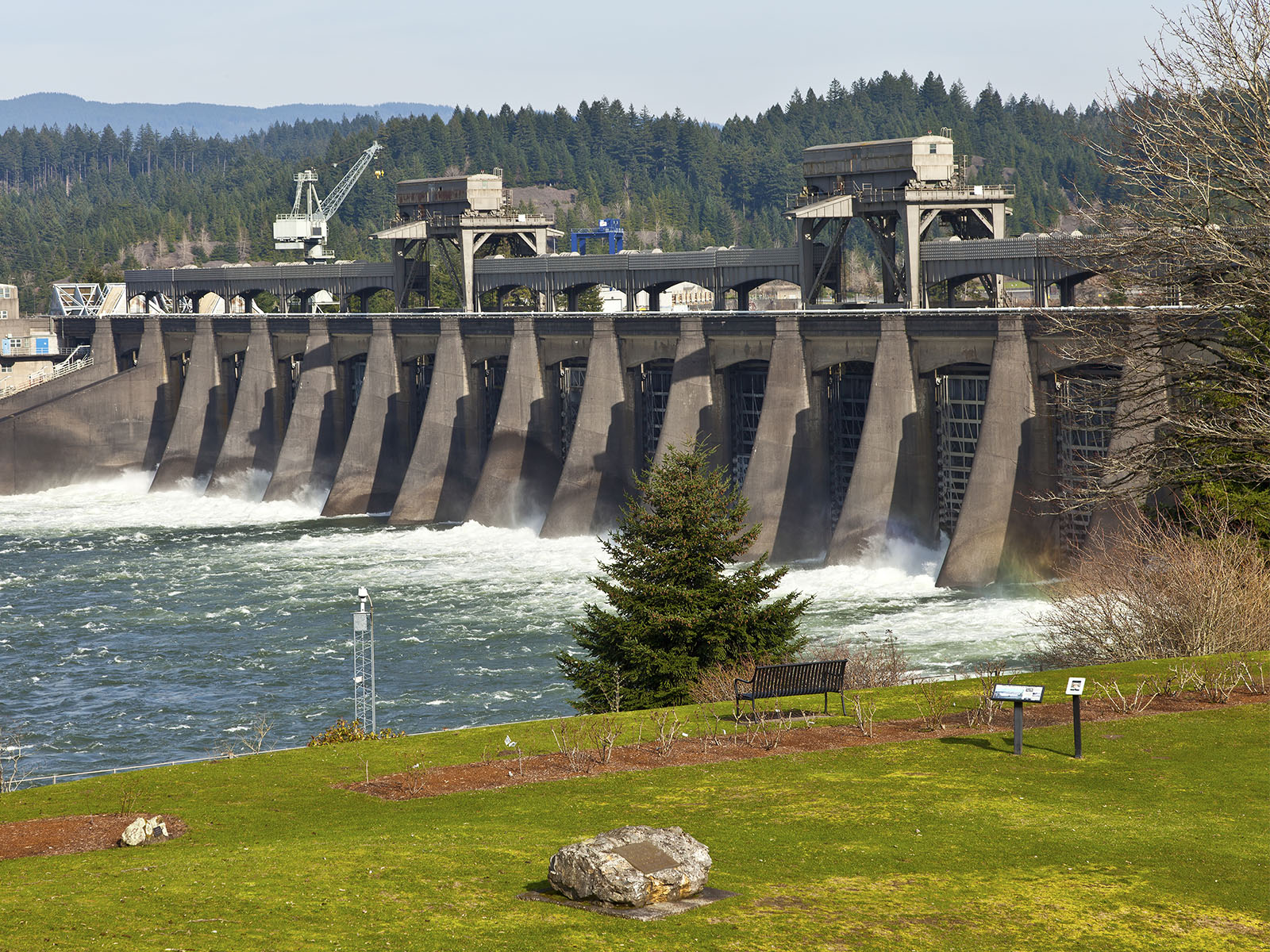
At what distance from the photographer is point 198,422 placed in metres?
90.8

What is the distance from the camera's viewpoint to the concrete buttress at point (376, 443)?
257ft

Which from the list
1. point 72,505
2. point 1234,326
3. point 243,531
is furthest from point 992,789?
point 72,505

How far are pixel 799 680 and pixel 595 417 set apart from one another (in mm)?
40942

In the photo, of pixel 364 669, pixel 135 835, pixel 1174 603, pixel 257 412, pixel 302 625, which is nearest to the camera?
pixel 135 835

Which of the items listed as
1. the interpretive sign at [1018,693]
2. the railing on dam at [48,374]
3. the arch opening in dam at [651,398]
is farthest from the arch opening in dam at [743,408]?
the railing on dam at [48,374]

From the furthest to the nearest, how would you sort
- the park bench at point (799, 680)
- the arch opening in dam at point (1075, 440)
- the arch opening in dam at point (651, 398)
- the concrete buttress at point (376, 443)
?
the concrete buttress at point (376, 443)
the arch opening in dam at point (651, 398)
the arch opening in dam at point (1075, 440)
the park bench at point (799, 680)

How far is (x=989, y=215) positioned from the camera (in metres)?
61.6

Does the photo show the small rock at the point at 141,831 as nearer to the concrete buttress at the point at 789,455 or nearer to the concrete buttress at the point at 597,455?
the concrete buttress at the point at 789,455

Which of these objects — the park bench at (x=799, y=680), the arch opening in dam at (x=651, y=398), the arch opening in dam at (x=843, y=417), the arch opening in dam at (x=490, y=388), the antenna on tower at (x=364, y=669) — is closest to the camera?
the park bench at (x=799, y=680)

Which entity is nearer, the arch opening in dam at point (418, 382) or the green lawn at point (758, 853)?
the green lawn at point (758, 853)

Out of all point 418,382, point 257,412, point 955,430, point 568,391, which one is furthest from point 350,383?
point 955,430

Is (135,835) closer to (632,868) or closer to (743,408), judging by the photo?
(632,868)

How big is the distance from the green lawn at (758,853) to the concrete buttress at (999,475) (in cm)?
2456

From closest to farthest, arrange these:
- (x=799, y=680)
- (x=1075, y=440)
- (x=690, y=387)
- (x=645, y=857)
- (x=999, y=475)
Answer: (x=645, y=857)
(x=799, y=680)
(x=999, y=475)
(x=1075, y=440)
(x=690, y=387)
